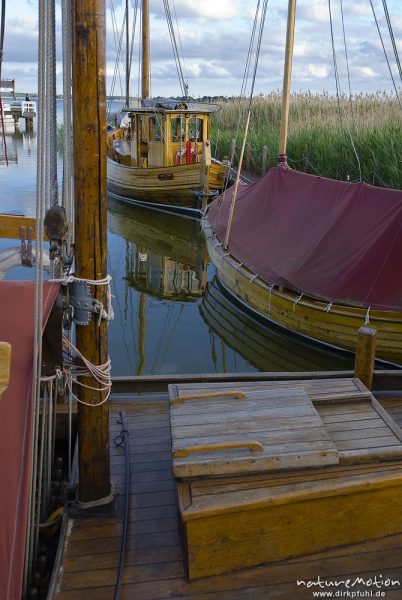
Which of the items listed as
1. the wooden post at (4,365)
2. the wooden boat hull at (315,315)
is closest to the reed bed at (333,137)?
the wooden boat hull at (315,315)

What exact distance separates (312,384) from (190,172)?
573 inches

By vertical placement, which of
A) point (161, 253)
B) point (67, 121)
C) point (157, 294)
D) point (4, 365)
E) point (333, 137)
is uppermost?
point (333, 137)

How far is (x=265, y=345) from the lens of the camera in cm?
907

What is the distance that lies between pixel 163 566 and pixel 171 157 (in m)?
17.3

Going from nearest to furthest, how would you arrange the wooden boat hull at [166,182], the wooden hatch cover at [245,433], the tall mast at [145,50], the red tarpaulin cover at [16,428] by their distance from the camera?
the red tarpaulin cover at [16,428]
the wooden hatch cover at [245,433]
the wooden boat hull at [166,182]
the tall mast at [145,50]

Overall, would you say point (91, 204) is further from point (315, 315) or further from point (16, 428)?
point (315, 315)

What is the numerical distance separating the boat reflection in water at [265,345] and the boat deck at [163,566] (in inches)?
194

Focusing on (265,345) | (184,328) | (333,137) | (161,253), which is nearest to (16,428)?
(265,345)

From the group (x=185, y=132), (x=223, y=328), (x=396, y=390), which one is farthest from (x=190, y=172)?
(x=396, y=390)

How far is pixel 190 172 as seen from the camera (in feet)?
59.1

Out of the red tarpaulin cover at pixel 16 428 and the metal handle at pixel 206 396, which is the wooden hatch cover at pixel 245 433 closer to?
the metal handle at pixel 206 396

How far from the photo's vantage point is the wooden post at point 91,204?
2.97m

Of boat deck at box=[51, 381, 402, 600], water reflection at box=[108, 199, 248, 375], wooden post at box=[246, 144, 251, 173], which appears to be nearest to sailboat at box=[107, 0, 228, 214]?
water reflection at box=[108, 199, 248, 375]

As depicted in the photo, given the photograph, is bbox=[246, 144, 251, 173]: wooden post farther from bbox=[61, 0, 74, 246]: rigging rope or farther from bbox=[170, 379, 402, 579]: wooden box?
bbox=[170, 379, 402, 579]: wooden box
